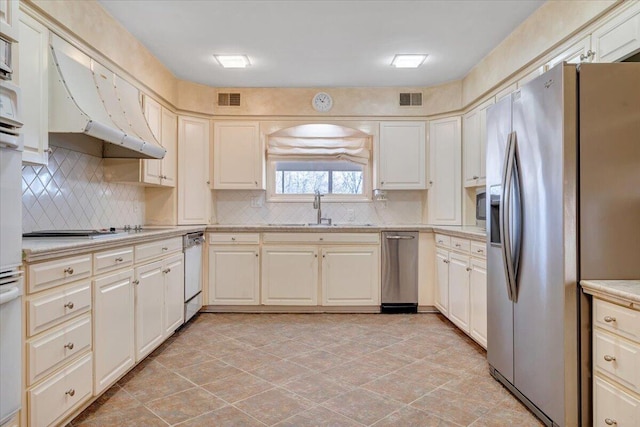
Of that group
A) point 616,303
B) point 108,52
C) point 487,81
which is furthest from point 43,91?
point 487,81

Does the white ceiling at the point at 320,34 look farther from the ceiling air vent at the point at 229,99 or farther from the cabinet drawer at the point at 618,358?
the cabinet drawer at the point at 618,358

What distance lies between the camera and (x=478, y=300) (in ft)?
10.1

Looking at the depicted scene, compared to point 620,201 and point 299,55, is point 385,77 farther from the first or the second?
point 620,201

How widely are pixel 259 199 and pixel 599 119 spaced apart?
361 cm

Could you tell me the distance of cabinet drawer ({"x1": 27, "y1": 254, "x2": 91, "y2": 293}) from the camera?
1.67 meters

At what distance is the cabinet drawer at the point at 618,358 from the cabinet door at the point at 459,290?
154 cm

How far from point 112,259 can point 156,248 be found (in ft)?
2.13

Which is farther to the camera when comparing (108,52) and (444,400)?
(108,52)

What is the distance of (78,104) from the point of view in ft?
7.67

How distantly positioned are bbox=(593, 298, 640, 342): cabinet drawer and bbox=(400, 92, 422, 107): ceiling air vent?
322 cm

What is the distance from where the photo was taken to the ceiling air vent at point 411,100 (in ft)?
14.8

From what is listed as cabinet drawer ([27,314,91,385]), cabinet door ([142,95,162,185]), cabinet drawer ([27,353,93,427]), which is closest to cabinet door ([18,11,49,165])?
cabinet drawer ([27,314,91,385])

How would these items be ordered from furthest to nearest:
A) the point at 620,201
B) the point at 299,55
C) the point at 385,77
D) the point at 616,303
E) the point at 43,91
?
the point at 385,77 < the point at 299,55 < the point at 43,91 < the point at 620,201 < the point at 616,303

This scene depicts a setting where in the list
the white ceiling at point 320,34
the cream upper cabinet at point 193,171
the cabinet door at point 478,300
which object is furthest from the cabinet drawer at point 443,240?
the cream upper cabinet at point 193,171
